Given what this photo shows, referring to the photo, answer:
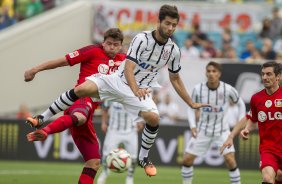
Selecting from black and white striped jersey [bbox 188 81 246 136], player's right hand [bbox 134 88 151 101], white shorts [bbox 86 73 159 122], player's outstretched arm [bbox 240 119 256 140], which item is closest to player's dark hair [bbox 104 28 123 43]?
white shorts [bbox 86 73 159 122]

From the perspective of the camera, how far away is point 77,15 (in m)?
25.8

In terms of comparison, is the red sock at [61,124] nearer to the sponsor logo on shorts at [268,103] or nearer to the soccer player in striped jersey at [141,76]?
the soccer player in striped jersey at [141,76]

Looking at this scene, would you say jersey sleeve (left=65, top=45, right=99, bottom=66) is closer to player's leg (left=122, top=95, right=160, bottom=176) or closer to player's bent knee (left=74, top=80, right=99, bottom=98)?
player's bent knee (left=74, top=80, right=99, bottom=98)

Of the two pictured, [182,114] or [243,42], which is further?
[243,42]

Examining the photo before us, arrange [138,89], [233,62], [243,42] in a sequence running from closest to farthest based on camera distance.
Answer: [138,89] → [233,62] → [243,42]

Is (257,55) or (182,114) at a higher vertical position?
(257,55)

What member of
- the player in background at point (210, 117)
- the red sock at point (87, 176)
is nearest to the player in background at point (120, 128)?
the player in background at point (210, 117)

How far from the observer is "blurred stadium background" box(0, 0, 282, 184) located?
21.3 m

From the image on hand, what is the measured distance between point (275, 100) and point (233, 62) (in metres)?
11.0

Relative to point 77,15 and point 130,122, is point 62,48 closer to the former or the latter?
point 77,15

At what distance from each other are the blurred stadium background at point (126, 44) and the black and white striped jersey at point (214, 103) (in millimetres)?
5399

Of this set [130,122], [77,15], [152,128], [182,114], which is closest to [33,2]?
[77,15]

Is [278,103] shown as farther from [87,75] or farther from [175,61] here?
[87,75]

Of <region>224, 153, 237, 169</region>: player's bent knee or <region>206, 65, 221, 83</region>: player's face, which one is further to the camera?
<region>206, 65, 221, 83</region>: player's face
